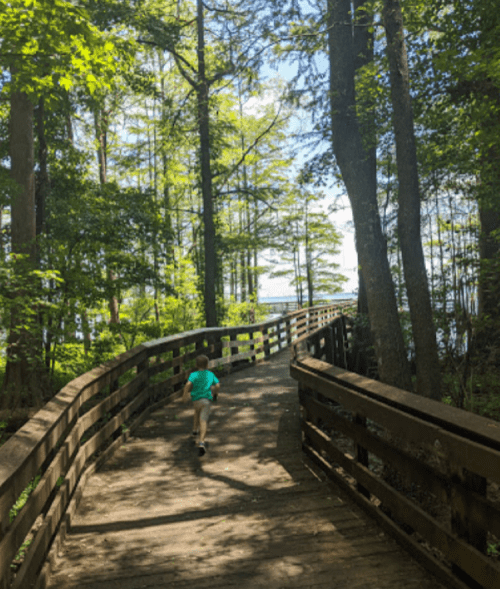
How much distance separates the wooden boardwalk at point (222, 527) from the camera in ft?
10.6

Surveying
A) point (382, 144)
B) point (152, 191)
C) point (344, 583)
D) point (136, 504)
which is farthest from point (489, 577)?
point (152, 191)

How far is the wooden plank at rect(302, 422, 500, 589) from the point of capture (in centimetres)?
259

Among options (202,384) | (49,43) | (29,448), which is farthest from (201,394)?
(49,43)

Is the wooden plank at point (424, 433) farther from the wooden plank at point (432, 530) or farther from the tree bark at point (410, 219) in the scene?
the tree bark at point (410, 219)

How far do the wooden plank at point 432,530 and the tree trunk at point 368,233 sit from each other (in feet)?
11.5

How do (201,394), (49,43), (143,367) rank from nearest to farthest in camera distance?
(201,394) < (49,43) < (143,367)

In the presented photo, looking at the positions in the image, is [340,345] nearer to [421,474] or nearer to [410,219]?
[410,219]

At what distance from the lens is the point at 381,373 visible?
800cm

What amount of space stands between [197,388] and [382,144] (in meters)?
7.73

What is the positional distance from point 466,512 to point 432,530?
0.45m

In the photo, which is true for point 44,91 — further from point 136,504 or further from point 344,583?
point 344,583

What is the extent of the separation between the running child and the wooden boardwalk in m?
0.30

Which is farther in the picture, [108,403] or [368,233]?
[368,233]

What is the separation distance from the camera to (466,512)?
2.75 metres
